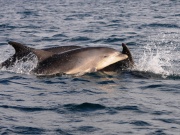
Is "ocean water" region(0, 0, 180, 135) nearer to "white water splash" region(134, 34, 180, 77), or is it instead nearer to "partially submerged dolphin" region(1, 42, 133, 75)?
"white water splash" region(134, 34, 180, 77)

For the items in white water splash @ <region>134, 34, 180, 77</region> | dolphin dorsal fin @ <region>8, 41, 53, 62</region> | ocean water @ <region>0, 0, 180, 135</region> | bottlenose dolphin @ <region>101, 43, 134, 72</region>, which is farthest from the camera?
white water splash @ <region>134, 34, 180, 77</region>

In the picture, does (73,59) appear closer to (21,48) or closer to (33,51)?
(33,51)

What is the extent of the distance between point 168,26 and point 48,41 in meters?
8.20

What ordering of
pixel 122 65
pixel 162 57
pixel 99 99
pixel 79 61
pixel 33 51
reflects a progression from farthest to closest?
1. pixel 162 57
2. pixel 122 65
3. pixel 79 61
4. pixel 33 51
5. pixel 99 99

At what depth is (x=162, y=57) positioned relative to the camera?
17312 mm

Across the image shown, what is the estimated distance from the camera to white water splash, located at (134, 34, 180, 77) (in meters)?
14.9

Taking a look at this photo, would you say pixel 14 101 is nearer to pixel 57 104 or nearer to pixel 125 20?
pixel 57 104

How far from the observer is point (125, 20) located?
32.0m

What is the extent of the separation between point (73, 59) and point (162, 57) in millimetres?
4412

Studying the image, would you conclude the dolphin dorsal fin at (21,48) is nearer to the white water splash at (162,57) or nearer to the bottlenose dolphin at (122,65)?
the bottlenose dolphin at (122,65)

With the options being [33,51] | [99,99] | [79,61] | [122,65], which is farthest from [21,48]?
[99,99]

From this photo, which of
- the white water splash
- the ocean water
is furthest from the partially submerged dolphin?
the white water splash

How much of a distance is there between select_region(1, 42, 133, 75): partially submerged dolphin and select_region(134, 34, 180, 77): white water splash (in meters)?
0.72

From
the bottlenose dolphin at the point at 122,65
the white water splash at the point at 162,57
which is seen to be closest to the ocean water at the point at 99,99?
the white water splash at the point at 162,57
